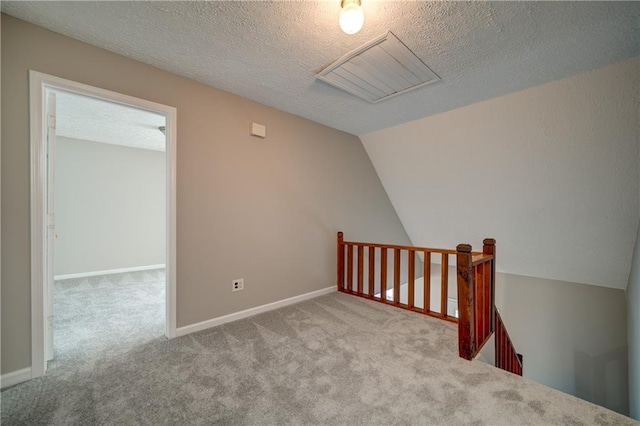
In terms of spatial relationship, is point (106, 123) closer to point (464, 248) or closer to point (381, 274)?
point (381, 274)

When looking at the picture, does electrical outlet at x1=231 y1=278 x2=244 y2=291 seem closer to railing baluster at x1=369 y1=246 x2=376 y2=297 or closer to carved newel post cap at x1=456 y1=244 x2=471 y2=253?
railing baluster at x1=369 y1=246 x2=376 y2=297

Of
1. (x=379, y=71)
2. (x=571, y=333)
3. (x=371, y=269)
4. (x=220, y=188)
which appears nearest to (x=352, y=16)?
(x=379, y=71)

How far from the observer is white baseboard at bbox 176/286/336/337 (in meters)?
2.36

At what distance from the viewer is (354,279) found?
3.83m

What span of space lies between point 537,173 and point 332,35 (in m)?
2.61

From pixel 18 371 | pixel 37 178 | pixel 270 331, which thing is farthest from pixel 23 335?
pixel 270 331

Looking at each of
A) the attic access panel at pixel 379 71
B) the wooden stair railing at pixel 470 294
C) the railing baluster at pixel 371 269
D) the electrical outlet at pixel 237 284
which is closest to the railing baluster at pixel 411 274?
the wooden stair railing at pixel 470 294

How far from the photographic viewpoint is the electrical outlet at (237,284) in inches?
104

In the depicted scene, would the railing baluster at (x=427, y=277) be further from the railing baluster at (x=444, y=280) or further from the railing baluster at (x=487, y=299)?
the railing baluster at (x=487, y=299)

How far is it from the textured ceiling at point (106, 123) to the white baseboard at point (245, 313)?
2224mm

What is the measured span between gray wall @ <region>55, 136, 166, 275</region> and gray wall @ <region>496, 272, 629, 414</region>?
6.45 metres

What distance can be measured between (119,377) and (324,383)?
53.4 inches

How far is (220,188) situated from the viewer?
2553 millimetres

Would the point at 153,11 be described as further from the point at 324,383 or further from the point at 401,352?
the point at 401,352
